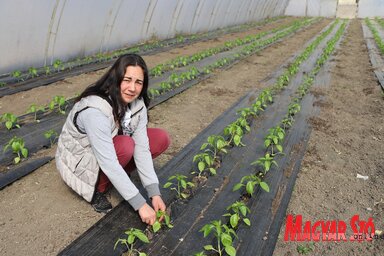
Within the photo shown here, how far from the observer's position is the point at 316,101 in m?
6.51

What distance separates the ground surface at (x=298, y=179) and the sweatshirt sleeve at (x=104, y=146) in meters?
0.70

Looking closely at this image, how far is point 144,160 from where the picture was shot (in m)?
2.84

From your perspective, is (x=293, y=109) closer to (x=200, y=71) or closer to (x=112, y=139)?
(x=200, y=71)

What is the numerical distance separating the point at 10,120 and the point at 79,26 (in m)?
5.47

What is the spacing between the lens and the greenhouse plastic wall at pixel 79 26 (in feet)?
24.2

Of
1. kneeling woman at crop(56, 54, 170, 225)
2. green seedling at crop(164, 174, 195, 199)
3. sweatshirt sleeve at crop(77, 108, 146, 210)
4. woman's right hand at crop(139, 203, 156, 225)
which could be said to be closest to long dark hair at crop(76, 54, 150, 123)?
kneeling woman at crop(56, 54, 170, 225)

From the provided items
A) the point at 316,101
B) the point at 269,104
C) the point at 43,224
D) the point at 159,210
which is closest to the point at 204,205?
the point at 159,210

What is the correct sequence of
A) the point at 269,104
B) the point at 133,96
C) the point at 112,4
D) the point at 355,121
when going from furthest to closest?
the point at 112,4 < the point at 269,104 < the point at 355,121 < the point at 133,96

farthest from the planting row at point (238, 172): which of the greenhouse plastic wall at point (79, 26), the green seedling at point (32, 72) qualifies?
the greenhouse plastic wall at point (79, 26)

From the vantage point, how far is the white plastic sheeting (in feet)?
121

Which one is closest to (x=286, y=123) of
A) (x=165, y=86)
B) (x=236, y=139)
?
(x=236, y=139)

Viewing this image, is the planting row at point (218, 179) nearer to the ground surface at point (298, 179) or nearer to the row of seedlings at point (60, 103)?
the ground surface at point (298, 179)

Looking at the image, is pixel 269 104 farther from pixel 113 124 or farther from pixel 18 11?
pixel 18 11

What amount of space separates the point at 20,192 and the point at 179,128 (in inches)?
94.9
